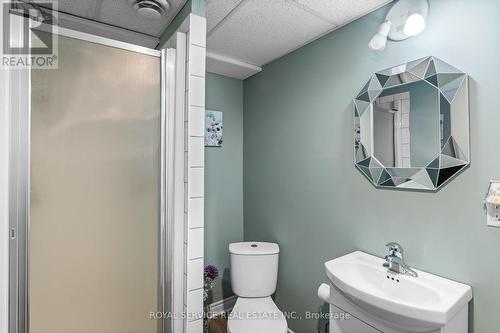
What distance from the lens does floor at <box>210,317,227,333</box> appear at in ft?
6.71

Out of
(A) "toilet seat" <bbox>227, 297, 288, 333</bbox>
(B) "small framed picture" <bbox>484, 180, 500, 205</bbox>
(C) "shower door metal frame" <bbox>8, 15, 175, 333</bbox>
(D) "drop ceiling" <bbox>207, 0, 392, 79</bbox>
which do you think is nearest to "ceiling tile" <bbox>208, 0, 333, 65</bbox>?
(D) "drop ceiling" <bbox>207, 0, 392, 79</bbox>

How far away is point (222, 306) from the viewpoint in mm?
2295

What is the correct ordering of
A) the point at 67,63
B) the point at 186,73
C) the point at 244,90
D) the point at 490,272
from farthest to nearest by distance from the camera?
1. the point at 244,90
2. the point at 186,73
3. the point at 67,63
4. the point at 490,272

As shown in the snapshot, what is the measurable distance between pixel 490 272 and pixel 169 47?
1.92 meters

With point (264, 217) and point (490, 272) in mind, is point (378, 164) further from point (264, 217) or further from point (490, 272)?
point (264, 217)

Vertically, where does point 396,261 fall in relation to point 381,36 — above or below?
below

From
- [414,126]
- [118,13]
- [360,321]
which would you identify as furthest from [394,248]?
[118,13]

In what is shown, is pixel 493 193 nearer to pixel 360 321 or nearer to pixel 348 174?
pixel 348 174

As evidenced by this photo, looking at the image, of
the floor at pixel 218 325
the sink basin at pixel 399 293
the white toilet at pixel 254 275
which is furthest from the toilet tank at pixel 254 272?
the sink basin at pixel 399 293

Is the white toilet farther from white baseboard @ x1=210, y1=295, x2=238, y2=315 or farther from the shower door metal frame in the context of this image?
the shower door metal frame

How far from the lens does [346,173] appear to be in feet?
5.18

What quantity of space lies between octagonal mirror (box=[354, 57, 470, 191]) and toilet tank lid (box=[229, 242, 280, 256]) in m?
0.92

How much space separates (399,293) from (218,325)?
1.53 m

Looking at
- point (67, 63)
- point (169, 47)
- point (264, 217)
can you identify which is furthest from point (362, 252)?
point (67, 63)
